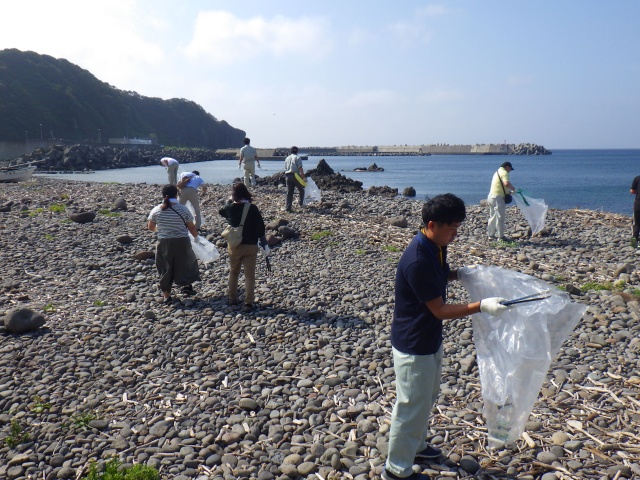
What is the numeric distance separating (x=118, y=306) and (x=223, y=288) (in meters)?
1.66

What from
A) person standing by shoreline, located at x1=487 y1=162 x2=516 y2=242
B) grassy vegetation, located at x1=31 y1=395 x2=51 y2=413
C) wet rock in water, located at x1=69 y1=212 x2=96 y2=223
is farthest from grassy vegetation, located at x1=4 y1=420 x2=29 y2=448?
person standing by shoreline, located at x1=487 y1=162 x2=516 y2=242

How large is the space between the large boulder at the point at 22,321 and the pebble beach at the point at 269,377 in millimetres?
135

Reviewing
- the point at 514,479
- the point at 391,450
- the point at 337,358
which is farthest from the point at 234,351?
the point at 514,479

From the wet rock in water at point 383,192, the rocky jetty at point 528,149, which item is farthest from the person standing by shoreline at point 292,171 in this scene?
the rocky jetty at point 528,149

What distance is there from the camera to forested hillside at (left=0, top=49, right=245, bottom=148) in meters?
88.2

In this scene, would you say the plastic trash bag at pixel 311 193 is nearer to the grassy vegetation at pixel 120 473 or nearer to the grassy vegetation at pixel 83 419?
the grassy vegetation at pixel 83 419

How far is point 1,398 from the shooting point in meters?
5.38

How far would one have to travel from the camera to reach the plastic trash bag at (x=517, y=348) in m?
3.68

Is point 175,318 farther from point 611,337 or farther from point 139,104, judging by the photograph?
point 139,104

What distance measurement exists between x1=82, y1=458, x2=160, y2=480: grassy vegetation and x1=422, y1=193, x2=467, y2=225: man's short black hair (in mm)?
2810

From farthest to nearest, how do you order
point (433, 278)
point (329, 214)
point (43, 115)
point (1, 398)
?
point (43, 115) < point (329, 214) < point (1, 398) < point (433, 278)

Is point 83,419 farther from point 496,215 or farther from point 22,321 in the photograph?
point 496,215

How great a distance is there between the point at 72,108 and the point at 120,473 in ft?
351

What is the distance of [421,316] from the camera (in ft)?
11.7
